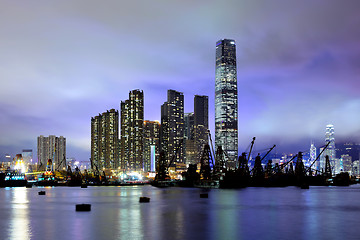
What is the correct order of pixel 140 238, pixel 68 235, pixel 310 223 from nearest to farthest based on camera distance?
pixel 140 238
pixel 68 235
pixel 310 223

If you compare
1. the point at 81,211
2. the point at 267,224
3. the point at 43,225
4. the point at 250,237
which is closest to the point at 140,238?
the point at 250,237

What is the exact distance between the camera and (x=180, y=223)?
45094mm

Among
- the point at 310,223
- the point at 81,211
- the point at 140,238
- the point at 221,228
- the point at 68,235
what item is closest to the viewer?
the point at 140,238

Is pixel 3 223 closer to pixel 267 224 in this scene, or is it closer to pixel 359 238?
pixel 267 224

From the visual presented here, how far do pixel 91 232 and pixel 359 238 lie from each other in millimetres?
24765

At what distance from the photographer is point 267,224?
45281 millimetres

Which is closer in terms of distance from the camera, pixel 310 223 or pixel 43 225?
pixel 43 225

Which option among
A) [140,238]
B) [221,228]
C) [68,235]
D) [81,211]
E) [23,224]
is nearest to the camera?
[140,238]

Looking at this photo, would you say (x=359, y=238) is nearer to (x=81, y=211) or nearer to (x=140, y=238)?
(x=140, y=238)

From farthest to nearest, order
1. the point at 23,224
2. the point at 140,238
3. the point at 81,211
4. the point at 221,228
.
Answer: the point at 81,211
the point at 23,224
the point at 221,228
the point at 140,238

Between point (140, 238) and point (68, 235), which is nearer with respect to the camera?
point (140, 238)

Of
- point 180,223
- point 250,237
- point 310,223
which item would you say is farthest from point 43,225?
point 310,223

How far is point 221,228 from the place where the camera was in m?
41.2

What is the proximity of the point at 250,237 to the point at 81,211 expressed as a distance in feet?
114
